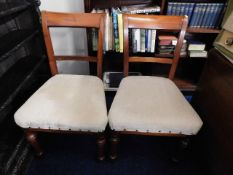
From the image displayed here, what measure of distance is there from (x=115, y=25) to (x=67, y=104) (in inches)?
27.9

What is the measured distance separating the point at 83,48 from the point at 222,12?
1206mm

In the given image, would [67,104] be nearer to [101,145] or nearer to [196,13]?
[101,145]

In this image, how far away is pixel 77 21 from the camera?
109cm

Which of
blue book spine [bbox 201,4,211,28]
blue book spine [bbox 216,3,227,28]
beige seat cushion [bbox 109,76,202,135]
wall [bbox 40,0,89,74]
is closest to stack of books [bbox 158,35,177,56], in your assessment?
blue book spine [bbox 201,4,211,28]

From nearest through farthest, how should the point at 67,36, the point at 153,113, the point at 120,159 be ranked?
the point at 153,113 → the point at 120,159 → the point at 67,36

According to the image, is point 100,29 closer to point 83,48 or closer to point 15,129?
point 83,48

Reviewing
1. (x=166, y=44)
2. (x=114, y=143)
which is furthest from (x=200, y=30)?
(x=114, y=143)

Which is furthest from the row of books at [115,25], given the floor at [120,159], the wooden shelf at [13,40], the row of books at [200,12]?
the floor at [120,159]

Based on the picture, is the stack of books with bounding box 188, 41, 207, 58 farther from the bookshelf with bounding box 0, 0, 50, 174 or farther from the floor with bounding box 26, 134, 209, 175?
the bookshelf with bounding box 0, 0, 50, 174

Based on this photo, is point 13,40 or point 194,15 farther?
point 194,15

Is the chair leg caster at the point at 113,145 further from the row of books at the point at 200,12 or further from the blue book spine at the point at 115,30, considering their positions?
the row of books at the point at 200,12

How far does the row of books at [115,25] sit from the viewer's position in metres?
1.31

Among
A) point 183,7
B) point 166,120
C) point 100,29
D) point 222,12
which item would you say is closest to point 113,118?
point 166,120

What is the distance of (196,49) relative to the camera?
1517mm
